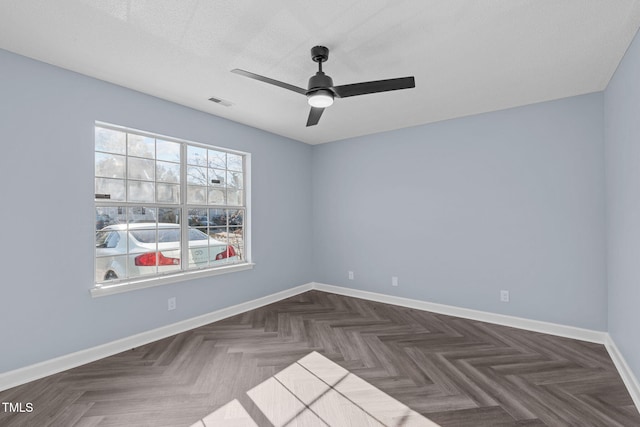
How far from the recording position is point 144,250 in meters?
3.23

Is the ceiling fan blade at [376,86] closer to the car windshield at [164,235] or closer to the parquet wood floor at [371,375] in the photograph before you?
the parquet wood floor at [371,375]

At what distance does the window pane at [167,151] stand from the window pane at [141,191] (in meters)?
0.34

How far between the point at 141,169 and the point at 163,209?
0.48 meters

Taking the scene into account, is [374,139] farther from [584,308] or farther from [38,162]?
[38,162]

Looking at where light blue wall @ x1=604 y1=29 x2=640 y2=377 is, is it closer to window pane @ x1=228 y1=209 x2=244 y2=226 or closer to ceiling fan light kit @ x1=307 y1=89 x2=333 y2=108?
ceiling fan light kit @ x1=307 y1=89 x2=333 y2=108

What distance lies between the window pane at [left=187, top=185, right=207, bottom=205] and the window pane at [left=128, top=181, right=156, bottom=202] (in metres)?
0.41

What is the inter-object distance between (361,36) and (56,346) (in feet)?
11.3

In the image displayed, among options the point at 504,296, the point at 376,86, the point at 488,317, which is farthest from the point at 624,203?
the point at 376,86

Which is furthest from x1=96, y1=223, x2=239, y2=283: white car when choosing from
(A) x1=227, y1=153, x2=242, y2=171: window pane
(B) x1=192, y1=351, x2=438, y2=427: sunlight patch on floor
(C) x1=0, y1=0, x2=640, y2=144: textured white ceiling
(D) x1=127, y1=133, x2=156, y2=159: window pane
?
(B) x1=192, y1=351, x2=438, y2=427: sunlight patch on floor

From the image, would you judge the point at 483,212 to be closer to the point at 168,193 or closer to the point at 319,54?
the point at 319,54

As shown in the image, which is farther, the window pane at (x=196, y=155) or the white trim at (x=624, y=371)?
the window pane at (x=196, y=155)

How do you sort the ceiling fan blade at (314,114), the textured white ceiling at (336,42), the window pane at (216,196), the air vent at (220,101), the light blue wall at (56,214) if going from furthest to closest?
A: the window pane at (216,196) → the air vent at (220,101) → the ceiling fan blade at (314,114) → the light blue wall at (56,214) → the textured white ceiling at (336,42)

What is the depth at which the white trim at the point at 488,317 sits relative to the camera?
3.15 m

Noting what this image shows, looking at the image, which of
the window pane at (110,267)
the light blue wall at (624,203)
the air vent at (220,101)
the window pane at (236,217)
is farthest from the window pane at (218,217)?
the light blue wall at (624,203)
